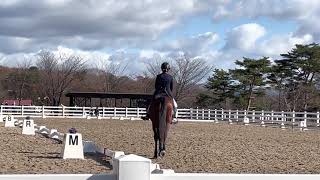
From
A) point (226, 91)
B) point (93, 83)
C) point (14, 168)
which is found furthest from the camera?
point (93, 83)

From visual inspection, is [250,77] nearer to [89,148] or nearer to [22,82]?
[22,82]

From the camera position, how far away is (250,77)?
227 ft

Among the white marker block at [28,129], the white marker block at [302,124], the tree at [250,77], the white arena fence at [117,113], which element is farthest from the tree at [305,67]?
the white marker block at [28,129]

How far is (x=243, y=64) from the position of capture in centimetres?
7006


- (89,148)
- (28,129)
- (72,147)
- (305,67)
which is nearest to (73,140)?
(72,147)

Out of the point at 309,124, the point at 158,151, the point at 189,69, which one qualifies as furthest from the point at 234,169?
the point at 189,69

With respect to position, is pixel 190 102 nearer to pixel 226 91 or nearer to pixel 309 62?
pixel 226 91

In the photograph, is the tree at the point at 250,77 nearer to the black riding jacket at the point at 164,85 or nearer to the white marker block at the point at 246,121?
the white marker block at the point at 246,121

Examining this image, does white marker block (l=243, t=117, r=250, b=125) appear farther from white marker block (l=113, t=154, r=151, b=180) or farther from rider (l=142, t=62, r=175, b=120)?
white marker block (l=113, t=154, r=151, b=180)

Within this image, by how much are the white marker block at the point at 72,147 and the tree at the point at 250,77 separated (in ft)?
186

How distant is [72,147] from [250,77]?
58097 mm

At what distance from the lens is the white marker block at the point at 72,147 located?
12.4m

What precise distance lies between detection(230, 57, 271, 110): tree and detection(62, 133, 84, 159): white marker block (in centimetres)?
5656

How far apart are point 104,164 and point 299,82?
5902 cm
